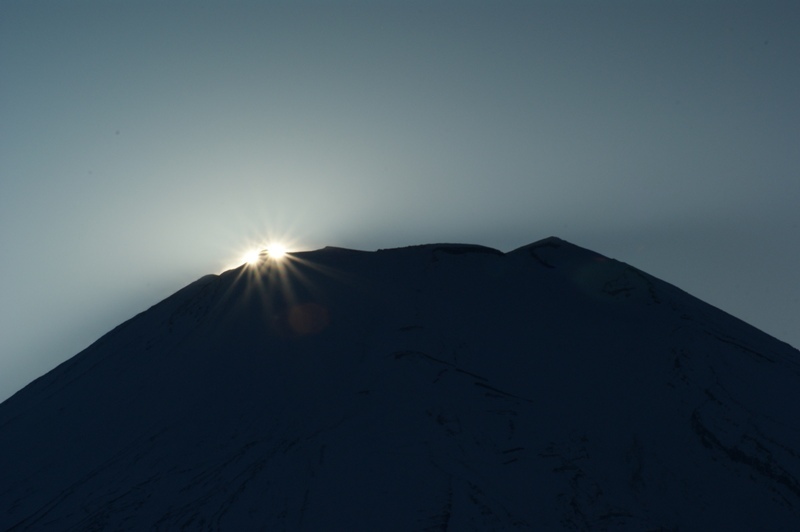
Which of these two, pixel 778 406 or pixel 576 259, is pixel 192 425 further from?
pixel 778 406

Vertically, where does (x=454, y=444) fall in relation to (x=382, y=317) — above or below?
below

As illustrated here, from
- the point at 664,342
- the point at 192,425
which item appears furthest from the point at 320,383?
the point at 664,342

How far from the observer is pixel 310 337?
31859mm

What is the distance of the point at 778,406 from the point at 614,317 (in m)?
6.79

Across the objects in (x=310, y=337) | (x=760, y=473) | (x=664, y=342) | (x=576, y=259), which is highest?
(x=310, y=337)

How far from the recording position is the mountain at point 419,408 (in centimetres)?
2409

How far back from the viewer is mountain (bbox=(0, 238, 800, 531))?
2409 centimetres

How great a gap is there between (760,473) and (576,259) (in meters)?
13.0

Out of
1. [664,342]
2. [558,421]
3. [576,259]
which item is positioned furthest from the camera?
[576,259]

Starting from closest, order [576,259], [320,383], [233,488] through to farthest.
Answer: [233,488] < [320,383] < [576,259]

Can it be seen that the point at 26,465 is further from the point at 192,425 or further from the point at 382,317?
the point at 382,317

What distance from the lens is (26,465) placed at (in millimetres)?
29625

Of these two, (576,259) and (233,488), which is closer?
(233,488)

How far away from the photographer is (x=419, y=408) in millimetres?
27312
